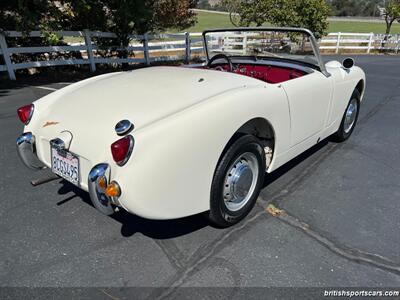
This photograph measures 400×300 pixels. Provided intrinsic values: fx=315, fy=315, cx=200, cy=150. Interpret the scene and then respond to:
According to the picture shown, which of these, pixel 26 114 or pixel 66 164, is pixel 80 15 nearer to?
pixel 26 114

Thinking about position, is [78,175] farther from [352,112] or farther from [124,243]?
[352,112]

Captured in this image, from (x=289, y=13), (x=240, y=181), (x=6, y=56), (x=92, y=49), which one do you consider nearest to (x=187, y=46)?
(x=92, y=49)

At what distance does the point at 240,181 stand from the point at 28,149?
166 cm

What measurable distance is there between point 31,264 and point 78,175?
2.15ft

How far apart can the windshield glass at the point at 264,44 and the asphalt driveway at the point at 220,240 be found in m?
1.28

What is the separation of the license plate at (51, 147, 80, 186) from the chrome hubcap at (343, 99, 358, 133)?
3.31m

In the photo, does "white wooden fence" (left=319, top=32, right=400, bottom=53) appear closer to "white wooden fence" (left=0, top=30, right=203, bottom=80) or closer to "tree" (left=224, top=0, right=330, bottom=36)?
"tree" (left=224, top=0, right=330, bottom=36)

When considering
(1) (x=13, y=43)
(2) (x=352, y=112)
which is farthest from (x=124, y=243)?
(1) (x=13, y=43)

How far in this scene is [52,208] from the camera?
8.85 ft

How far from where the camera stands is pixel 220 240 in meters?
2.33

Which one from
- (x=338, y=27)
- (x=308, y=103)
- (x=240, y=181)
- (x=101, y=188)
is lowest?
(x=338, y=27)

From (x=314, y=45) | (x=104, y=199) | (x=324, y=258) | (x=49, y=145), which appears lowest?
(x=324, y=258)

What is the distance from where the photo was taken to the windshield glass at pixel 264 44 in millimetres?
3322

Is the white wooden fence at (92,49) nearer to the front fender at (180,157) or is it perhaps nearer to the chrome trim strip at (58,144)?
the front fender at (180,157)
